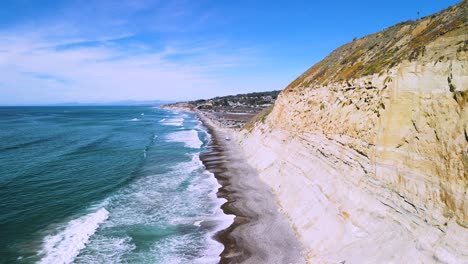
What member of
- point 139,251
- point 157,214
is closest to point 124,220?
point 157,214

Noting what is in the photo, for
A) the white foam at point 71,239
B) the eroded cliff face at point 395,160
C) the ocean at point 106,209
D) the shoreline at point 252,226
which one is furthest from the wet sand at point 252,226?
the white foam at point 71,239

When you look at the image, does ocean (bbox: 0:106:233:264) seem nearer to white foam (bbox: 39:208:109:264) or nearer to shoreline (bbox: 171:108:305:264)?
white foam (bbox: 39:208:109:264)

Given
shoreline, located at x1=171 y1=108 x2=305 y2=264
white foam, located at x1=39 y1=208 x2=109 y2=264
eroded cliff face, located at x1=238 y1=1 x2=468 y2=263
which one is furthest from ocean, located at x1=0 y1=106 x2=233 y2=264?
eroded cliff face, located at x1=238 y1=1 x2=468 y2=263

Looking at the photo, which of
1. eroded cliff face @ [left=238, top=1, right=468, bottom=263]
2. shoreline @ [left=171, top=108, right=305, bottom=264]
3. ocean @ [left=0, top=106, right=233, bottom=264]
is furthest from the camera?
ocean @ [left=0, top=106, right=233, bottom=264]

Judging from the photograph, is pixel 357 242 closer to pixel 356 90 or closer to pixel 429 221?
pixel 429 221

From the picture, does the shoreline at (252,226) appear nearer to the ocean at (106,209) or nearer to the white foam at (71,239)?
the ocean at (106,209)

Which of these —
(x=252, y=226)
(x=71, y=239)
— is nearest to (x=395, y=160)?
(x=252, y=226)

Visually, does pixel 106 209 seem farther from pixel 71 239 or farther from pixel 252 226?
pixel 252 226
